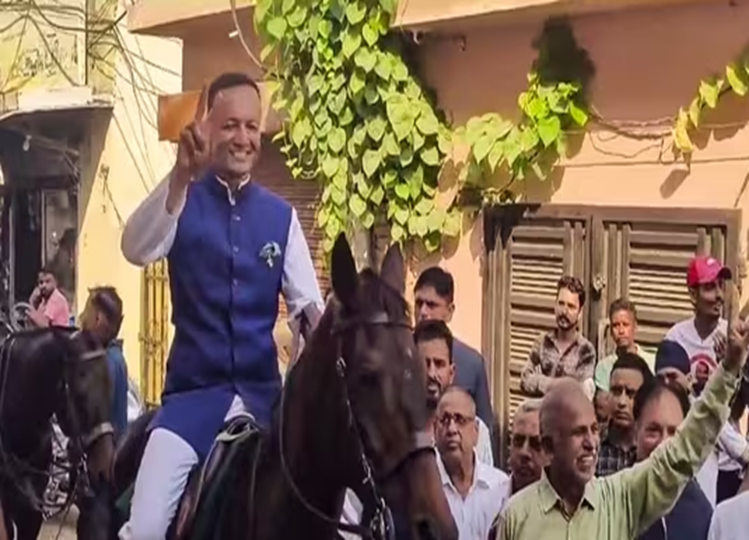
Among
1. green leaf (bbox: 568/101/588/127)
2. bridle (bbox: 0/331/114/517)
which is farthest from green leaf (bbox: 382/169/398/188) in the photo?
bridle (bbox: 0/331/114/517)

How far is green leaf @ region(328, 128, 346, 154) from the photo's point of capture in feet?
43.8

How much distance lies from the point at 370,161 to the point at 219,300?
22.2 ft

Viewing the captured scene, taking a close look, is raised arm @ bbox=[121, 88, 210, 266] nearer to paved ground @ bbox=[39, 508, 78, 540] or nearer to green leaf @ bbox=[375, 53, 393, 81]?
green leaf @ bbox=[375, 53, 393, 81]

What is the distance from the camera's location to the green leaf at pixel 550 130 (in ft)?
38.6

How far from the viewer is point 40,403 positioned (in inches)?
368

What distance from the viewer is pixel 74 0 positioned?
19.6m

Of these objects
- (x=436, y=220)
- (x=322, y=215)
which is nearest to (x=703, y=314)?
(x=436, y=220)

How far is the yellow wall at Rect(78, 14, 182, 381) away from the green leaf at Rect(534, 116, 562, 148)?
25.2 ft

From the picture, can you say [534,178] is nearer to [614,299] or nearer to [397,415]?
[614,299]

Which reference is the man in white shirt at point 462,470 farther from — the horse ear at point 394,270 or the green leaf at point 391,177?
the green leaf at point 391,177

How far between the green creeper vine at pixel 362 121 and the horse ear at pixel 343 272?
7296mm

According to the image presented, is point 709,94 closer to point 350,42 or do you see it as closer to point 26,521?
point 350,42

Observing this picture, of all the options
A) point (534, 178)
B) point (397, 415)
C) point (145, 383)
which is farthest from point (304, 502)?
point (145, 383)

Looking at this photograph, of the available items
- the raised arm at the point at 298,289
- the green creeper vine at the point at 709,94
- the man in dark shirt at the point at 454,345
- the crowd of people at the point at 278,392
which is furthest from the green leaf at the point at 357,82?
the raised arm at the point at 298,289
